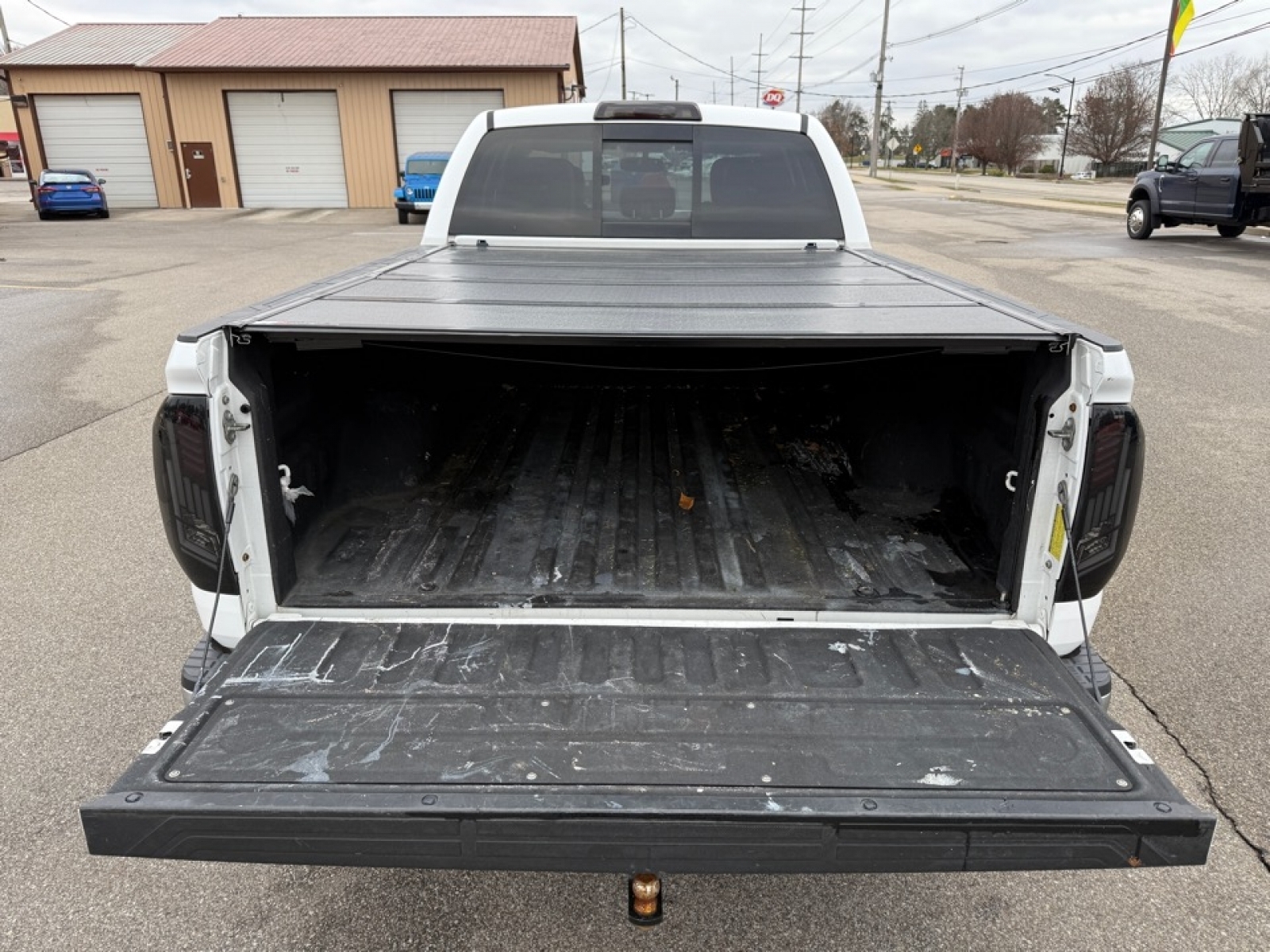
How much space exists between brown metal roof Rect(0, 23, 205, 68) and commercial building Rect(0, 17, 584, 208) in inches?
3.9

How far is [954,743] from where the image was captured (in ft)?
6.28

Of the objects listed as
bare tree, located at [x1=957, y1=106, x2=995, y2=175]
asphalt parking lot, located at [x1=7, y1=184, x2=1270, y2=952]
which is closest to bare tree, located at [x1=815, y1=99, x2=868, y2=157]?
bare tree, located at [x1=957, y1=106, x2=995, y2=175]

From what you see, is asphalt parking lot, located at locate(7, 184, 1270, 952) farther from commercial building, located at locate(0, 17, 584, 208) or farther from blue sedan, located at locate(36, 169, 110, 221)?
commercial building, located at locate(0, 17, 584, 208)

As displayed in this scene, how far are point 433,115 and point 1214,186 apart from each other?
2237cm

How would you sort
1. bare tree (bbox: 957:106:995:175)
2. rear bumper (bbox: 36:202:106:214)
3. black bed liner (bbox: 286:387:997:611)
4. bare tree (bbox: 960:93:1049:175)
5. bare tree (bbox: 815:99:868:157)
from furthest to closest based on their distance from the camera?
bare tree (bbox: 815:99:868:157) < bare tree (bbox: 957:106:995:175) < bare tree (bbox: 960:93:1049:175) < rear bumper (bbox: 36:202:106:214) < black bed liner (bbox: 286:387:997:611)

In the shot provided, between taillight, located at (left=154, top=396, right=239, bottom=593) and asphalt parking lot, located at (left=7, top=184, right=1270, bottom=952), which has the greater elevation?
taillight, located at (left=154, top=396, right=239, bottom=593)

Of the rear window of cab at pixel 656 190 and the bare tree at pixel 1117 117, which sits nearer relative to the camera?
the rear window of cab at pixel 656 190

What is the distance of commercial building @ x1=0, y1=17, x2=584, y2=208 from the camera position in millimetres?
29047

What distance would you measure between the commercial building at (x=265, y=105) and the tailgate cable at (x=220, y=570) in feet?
95.6

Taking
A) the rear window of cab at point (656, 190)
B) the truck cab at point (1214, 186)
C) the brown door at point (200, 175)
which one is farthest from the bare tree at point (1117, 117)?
the rear window of cab at point (656, 190)

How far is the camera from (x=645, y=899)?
189 cm

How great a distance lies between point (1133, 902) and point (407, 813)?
6.64ft

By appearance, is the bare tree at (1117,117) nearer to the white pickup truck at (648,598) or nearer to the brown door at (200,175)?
the brown door at (200,175)

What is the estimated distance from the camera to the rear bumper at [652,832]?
1.68 m
